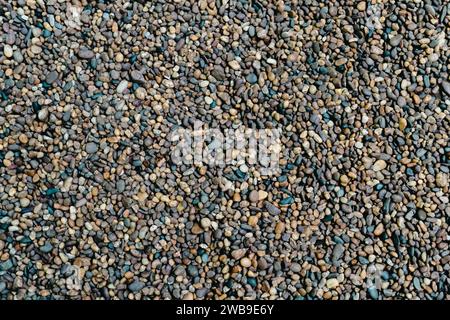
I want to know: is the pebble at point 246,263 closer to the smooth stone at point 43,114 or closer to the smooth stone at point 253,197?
the smooth stone at point 253,197

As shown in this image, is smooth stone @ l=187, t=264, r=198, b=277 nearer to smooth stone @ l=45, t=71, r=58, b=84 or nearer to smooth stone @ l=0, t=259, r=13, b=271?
smooth stone @ l=0, t=259, r=13, b=271

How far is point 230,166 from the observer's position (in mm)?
2762

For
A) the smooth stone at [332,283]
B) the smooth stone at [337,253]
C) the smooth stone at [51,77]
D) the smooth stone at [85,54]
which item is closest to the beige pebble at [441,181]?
the smooth stone at [337,253]

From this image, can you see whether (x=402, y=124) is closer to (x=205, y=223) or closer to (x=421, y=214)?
(x=421, y=214)

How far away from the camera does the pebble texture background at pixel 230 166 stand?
2615 millimetres

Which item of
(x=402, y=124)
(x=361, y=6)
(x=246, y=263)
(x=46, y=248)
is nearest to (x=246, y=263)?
(x=246, y=263)

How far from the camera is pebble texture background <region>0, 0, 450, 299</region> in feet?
8.58

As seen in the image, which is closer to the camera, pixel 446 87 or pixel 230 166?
pixel 230 166

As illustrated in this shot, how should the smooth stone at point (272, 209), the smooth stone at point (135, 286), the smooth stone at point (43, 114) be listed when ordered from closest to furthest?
the smooth stone at point (135, 286) < the smooth stone at point (272, 209) < the smooth stone at point (43, 114)

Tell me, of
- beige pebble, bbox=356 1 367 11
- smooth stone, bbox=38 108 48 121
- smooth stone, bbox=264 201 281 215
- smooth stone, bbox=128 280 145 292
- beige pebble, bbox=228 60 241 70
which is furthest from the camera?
beige pebble, bbox=356 1 367 11

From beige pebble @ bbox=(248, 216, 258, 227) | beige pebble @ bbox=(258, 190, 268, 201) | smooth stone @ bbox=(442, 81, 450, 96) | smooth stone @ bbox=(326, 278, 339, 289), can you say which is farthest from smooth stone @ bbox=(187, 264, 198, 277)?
smooth stone @ bbox=(442, 81, 450, 96)

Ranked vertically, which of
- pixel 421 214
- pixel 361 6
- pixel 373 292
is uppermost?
pixel 361 6

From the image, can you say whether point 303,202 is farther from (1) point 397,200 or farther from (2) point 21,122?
(2) point 21,122

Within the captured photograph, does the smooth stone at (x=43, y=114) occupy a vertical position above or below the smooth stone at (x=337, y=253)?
above
